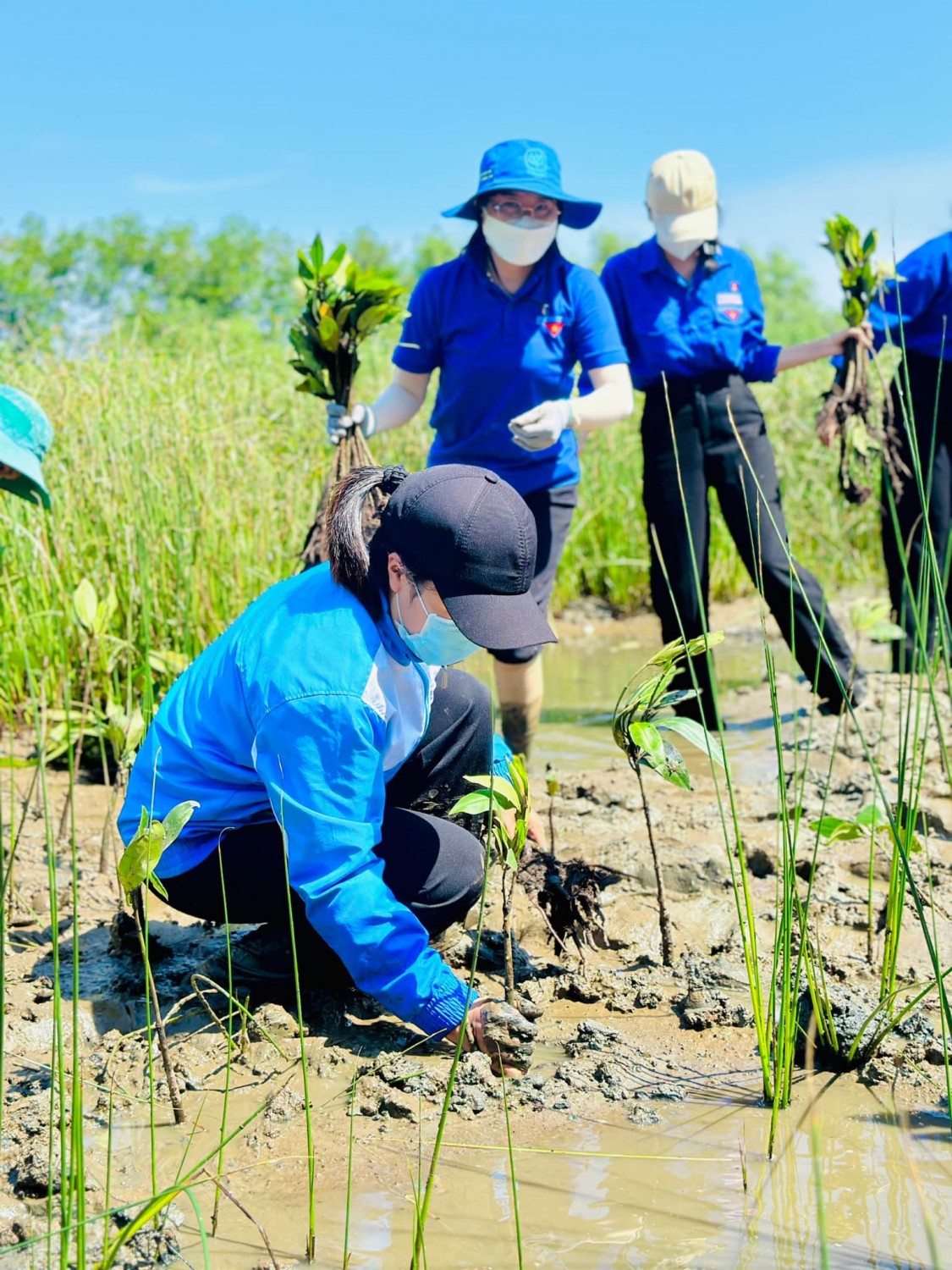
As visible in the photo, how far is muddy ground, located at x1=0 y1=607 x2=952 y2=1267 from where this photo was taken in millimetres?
2215

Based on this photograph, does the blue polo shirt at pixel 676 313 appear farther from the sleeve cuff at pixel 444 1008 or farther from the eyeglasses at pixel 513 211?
the sleeve cuff at pixel 444 1008

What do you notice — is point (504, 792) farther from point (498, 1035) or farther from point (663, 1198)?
point (663, 1198)

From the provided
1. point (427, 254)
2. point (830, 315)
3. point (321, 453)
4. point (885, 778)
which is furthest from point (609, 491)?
point (830, 315)

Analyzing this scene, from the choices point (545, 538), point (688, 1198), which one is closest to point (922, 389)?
point (545, 538)

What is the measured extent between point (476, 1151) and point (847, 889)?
4.95 ft

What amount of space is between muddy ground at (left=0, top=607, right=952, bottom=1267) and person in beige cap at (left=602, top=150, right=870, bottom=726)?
1086 millimetres

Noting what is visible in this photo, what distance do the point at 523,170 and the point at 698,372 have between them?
1070 millimetres

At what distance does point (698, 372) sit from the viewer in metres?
4.43

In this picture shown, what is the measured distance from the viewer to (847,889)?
330cm

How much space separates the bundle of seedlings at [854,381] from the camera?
4660 mm

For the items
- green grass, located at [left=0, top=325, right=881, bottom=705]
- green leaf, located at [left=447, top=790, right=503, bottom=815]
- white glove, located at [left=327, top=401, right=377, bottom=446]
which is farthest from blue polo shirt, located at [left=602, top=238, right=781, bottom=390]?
green leaf, located at [left=447, top=790, right=503, bottom=815]

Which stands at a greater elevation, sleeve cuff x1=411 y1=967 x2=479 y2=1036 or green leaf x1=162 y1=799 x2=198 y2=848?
green leaf x1=162 y1=799 x2=198 y2=848

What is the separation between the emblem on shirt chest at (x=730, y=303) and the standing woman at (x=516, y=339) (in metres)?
0.68

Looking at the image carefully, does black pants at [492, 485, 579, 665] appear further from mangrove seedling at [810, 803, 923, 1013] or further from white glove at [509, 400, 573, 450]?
mangrove seedling at [810, 803, 923, 1013]
